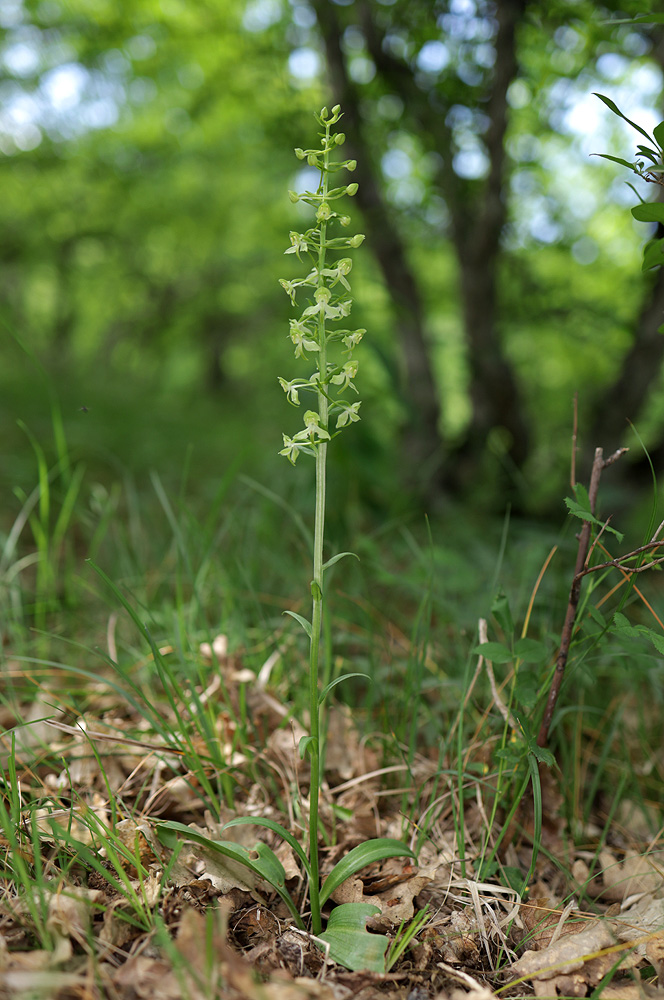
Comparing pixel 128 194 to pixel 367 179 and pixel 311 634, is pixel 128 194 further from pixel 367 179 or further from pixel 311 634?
pixel 311 634

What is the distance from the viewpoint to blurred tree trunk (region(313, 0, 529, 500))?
9.84 ft

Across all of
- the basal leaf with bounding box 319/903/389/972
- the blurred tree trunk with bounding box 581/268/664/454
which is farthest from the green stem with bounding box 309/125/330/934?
the blurred tree trunk with bounding box 581/268/664/454

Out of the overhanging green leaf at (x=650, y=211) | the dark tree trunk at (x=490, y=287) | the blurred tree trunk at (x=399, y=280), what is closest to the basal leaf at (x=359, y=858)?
the overhanging green leaf at (x=650, y=211)

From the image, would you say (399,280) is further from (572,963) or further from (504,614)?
(572,963)

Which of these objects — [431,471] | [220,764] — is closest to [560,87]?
[431,471]

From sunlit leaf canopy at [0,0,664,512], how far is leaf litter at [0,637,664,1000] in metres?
1.27

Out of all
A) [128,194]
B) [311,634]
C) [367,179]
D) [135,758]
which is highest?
[128,194]

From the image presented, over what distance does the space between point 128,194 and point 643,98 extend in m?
6.61

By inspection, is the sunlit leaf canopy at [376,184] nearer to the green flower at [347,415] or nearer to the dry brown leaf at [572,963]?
the green flower at [347,415]

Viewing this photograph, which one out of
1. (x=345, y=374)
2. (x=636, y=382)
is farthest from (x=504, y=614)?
(x=636, y=382)

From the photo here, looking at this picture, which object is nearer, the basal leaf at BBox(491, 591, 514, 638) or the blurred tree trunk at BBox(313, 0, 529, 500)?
the basal leaf at BBox(491, 591, 514, 638)

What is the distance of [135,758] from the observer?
162 centimetres

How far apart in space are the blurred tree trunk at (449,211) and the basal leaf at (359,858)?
8.67 feet

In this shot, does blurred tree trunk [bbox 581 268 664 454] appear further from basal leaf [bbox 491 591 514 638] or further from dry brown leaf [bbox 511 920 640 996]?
dry brown leaf [bbox 511 920 640 996]
